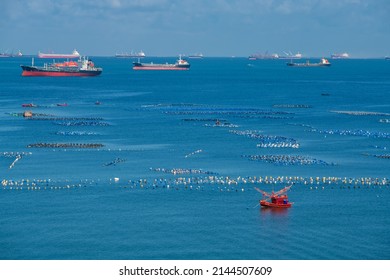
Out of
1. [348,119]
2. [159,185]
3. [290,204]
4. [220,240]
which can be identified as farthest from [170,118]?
[220,240]

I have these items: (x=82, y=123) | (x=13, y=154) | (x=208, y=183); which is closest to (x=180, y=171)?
(x=208, y=183)

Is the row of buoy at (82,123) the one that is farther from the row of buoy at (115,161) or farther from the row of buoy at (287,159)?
the row of buoy at (287,159)

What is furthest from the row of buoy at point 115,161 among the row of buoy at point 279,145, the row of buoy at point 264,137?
the row of buoy at point 264,137

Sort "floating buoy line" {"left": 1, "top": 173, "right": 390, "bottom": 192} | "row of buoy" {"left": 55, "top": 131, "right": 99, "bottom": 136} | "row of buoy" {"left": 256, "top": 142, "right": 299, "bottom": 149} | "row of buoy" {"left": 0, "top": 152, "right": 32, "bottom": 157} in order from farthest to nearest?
"row of buoy" {"left": 55, "top": 131, "right": 99, "bottom": 136}
"row of buoy" {"left": 256, "top": 142, "right": 299, "bottom": 149}
"row of buoy" {"left": 0, "top": 152, "right": 32, "bottom": 157}
"floating buoy line" {"left": 1, "top": 173, "right": 390, "bottom": 192}

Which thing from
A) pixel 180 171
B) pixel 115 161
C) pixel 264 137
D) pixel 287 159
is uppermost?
pixel 264 137

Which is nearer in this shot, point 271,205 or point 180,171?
point 271,205

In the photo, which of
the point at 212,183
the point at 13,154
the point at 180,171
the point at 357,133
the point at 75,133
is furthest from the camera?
the point at 357,133

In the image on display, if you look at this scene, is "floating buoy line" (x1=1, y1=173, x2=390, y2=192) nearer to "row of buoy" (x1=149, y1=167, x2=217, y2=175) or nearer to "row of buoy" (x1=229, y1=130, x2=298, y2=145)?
"row of buoy" (x1=149, y1=167, x2=217, y2=175)

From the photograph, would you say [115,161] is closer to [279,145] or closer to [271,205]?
[279,145]

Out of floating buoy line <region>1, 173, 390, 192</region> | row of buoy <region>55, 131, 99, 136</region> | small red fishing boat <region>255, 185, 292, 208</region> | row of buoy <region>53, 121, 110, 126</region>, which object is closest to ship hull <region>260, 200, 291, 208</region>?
small red fishing boat <region>255, 185, 292, 208</region>
